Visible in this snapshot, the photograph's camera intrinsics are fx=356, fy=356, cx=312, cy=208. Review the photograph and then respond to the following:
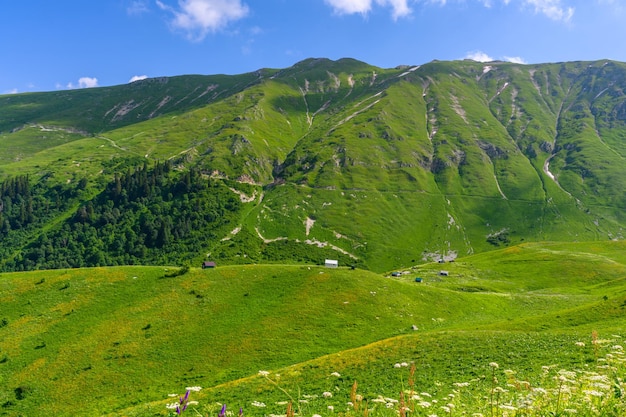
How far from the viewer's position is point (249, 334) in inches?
2050

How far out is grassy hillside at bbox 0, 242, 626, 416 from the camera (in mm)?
31298

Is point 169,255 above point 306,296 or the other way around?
the other way around

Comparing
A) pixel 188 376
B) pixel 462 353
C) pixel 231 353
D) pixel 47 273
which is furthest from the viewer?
pixel 47 273

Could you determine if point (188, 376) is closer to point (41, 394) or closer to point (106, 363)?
point (106, 363)

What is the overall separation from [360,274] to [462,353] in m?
38.4

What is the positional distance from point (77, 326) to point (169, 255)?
462 ft

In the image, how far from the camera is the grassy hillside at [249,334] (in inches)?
1232

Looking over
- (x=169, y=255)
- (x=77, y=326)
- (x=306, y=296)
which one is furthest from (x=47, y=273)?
(x=169, y=255)

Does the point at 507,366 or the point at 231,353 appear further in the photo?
the point at 231,353

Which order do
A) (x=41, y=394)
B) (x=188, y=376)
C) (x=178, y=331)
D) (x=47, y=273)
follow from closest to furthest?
(x=41, y=394) < (x=188, y=376) < (x=178, y=331) < (x=47, y=273)

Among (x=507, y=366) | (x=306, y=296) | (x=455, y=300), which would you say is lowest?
(x=455, y=300)

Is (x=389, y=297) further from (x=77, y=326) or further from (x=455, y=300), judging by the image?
(x=77, y=326)

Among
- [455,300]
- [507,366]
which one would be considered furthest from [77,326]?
[455,300]

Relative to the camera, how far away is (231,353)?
48031 mm
